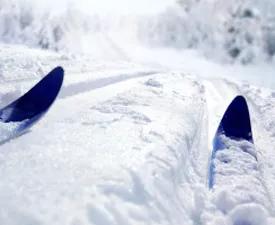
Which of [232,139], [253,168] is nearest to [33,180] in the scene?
[253,168]

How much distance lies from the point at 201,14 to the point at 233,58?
1769 mm

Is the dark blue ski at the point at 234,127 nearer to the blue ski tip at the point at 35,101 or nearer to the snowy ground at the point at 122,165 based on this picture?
the snowy ground at the point at 122,165

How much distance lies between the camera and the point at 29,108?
301cm

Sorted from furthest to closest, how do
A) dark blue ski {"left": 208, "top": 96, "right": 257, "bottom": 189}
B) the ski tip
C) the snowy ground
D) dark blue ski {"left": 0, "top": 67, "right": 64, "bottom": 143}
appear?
the ski tip → dark blue ski {"left": 208, "top": 96, "right": 257, "bottom": 189} → dark blue ski {"left": 0, "top": 67, "right": 64, "bottom": 143} → the snowy ground

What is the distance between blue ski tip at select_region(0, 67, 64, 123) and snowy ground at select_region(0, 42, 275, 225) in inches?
3.7

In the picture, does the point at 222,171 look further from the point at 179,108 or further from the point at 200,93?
the point at 200,93

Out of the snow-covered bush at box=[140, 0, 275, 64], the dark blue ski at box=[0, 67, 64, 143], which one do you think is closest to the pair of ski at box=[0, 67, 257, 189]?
the dark blue ski at box=[0, 67, 64, 143]

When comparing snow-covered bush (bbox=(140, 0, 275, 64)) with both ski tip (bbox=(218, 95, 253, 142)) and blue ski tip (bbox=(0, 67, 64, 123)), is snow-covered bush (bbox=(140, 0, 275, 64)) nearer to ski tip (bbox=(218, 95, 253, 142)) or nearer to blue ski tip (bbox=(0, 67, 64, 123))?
ski tip (bbox=(218, 95, 253, 142))

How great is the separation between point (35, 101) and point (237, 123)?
1.75 meters

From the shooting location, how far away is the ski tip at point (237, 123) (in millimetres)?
3213

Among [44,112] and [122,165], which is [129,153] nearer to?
[122,165]

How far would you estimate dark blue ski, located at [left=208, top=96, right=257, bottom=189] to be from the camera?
2981 mm

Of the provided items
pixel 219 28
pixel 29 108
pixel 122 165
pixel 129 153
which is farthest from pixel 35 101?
pixel 219 28

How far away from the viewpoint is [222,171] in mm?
2459
